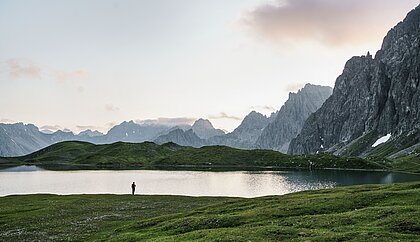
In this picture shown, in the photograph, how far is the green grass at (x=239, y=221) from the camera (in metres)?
34.0

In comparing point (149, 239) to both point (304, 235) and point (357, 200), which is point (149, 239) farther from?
point (357, 200)

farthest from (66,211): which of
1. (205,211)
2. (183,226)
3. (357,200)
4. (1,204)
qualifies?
(357,200)

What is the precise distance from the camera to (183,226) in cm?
4516

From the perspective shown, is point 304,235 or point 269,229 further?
Result: point 269,229

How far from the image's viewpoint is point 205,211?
188 feet

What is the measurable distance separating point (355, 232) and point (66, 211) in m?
54.9

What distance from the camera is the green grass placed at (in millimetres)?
34031

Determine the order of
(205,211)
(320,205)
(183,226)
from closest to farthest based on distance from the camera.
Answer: (183,226) → (320,205) → (205,211)

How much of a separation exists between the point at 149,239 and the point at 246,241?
11983 millimetres

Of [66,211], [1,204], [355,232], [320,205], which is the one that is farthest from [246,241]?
[1,204]

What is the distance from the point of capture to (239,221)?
4522 cm

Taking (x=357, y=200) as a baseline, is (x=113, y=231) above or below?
below

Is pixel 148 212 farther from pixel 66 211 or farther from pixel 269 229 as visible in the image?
pixel 269 229

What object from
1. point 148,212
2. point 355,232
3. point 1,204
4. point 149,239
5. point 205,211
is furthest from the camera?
point 1,204
